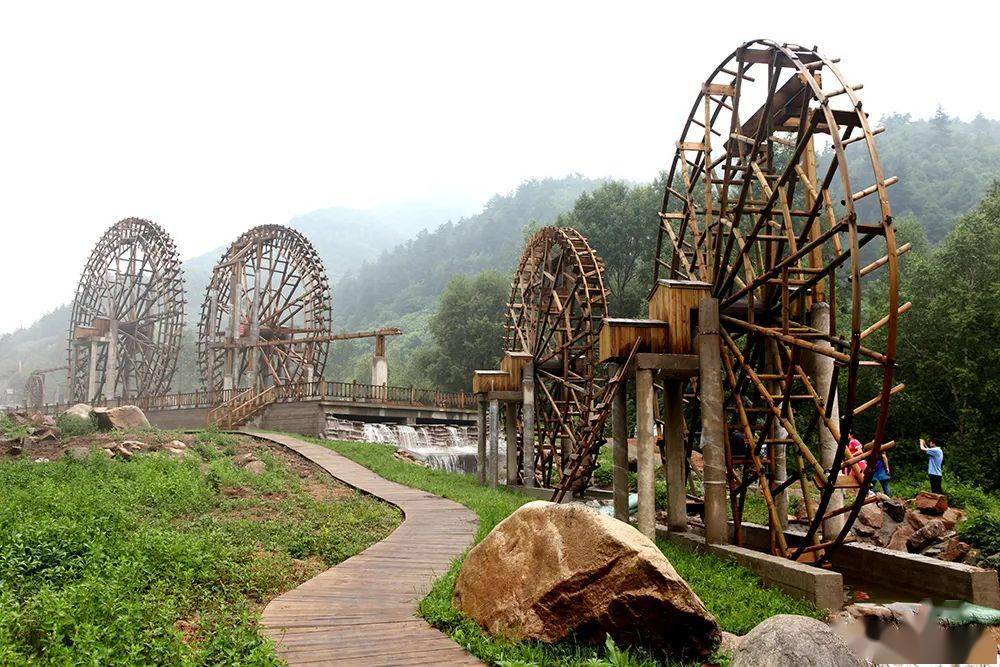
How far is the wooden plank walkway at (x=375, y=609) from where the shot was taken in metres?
5.13

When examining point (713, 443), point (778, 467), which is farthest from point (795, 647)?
point (778, 467)

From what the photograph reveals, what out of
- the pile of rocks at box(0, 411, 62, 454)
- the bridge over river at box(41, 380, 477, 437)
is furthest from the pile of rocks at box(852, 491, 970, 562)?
the bridge over river at box(41, 380, 477, 437)

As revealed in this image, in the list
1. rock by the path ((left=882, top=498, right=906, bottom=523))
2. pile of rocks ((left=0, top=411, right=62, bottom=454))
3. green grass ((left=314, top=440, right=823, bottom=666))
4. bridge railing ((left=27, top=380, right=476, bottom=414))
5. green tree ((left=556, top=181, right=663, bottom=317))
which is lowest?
rock by the path ((left=882, top=498, right=906, bottom=523))

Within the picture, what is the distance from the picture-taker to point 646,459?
10.5m

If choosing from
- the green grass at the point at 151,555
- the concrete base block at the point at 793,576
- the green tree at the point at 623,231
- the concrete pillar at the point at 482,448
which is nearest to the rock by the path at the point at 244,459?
the green grass at the point at 151,555

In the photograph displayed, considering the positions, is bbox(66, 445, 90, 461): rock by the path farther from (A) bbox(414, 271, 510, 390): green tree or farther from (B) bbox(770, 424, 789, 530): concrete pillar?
(A) bbox(414, 271, 510, 390): green tree

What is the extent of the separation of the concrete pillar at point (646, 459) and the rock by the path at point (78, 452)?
11.3 meters

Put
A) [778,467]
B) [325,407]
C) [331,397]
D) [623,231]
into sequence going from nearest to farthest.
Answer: [778,467], [325,407], [331,397], [623,231]

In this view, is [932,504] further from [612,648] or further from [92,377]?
[92,377]

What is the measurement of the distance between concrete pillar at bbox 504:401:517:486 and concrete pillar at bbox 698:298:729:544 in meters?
10.5

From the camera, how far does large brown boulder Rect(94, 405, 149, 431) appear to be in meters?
20.2

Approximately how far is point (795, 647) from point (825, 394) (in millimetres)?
6509

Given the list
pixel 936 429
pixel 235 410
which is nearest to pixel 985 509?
pixel 936 429

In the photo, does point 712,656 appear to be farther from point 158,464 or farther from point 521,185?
point 521,185
